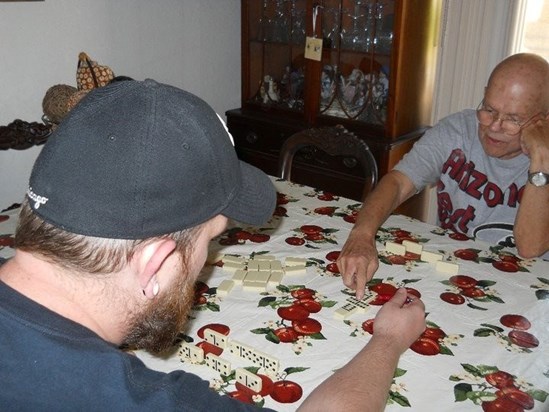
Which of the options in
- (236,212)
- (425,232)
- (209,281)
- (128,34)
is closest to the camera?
(236,212)

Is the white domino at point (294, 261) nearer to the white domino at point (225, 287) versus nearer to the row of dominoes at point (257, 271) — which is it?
the row of dominoes at point (257, 271)

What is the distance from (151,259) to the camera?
2.60ft

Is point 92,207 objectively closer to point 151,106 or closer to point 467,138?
point 151,106

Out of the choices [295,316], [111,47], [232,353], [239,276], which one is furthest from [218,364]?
[111,47]

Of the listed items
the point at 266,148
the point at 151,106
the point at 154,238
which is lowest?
the point at 266,148

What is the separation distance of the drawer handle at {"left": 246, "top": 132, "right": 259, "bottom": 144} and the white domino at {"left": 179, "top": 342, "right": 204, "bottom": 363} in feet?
8.05

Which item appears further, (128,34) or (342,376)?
(128,34)

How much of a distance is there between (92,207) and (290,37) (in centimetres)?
278

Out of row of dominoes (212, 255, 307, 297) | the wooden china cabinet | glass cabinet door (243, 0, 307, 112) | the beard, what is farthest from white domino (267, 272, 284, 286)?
glass cabinet door (243, 0, 307, 112)

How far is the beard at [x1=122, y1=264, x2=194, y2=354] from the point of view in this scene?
0.85 m

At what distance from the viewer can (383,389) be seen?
99 centimetres

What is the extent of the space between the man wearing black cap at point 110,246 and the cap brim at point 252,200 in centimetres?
3

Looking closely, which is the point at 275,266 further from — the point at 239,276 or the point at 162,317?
the point at 162,317

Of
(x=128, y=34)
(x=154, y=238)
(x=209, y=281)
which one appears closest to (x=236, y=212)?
(x=154, y=238)
